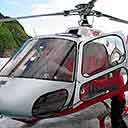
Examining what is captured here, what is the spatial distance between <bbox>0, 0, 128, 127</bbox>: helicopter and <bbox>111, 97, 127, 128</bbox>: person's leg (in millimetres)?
383

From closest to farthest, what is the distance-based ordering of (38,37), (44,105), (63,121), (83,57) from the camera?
(44,105)
(83,57)
(38,37)
(63,121)

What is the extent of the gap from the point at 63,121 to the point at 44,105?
2013 mm

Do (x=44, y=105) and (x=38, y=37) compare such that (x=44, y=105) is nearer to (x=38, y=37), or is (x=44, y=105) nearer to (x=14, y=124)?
(x=38, y=37)

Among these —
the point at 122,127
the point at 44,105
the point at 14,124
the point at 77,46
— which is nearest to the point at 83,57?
the point at 77,46

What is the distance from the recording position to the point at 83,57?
19.4 ft

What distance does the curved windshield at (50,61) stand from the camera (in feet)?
18.8

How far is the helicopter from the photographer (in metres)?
5.43

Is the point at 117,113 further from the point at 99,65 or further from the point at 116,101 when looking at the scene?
the point at 99,65

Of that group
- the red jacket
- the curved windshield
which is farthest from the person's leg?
the curved windshield

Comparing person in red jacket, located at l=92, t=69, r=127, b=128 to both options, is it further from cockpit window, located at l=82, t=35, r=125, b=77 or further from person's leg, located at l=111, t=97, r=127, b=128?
cockpit window, located at l=82, t=35, r=125, b=77

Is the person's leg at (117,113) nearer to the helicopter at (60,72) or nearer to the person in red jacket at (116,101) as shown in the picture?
the person in red jacket at (116,101)

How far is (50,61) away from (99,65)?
2.58 ft

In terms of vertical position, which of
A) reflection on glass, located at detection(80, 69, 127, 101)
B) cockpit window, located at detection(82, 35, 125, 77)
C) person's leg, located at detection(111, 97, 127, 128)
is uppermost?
cockpit window, located at detection(82, 35, 125, 77)

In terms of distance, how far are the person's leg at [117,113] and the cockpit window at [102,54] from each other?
0.77 metres
